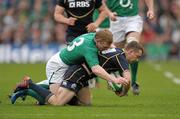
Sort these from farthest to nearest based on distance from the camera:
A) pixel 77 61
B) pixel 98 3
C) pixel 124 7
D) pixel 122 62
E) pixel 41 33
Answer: pixel 41 33 → pixel 124 7 → pixel 98 3 → pixel 77 61 → pixel 122 62

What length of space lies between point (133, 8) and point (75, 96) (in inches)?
177

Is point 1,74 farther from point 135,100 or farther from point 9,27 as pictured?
point 135,100

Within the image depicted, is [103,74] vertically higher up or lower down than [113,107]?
higher up

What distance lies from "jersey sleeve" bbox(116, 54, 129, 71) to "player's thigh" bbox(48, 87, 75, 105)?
2.96ft

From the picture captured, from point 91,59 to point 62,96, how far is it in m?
0.95

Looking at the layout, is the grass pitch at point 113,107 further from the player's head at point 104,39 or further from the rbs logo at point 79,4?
the rbs logo at point 79,4

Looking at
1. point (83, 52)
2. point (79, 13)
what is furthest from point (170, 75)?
point (83, 52)

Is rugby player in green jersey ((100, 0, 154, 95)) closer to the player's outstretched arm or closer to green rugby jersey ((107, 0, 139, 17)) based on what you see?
green rugby jersey ((107, 0, 139, 17))

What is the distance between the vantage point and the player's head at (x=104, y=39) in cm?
1285

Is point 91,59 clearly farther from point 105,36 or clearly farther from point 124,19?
point 124,19

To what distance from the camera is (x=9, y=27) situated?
106ft

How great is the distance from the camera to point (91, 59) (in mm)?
12938

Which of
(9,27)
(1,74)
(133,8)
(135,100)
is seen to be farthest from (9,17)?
(135,100)

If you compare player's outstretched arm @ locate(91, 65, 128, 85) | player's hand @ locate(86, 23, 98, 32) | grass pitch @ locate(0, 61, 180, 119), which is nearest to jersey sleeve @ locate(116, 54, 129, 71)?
player's outstretched arm @ locate(91, 65, 128, 85)
